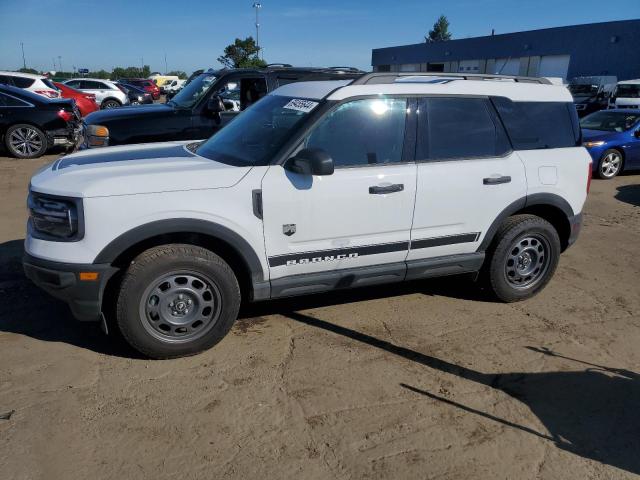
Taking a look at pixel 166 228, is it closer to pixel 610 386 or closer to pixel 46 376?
pixel 46 376

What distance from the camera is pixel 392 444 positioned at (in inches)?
111

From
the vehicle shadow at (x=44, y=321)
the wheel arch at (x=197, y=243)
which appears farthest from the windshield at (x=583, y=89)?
the vehicle shadow at (x=44, y=321)

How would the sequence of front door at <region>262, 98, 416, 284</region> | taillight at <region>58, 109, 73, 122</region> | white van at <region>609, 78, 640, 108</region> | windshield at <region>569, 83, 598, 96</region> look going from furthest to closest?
windshield at <region>569, 83, 598, 96</region>
white van at <region>609, 78, 640, 108</region>
taillight at <region>58, 109, 73, 122</region>
front door at <region>262, 98, 416, 284</region>

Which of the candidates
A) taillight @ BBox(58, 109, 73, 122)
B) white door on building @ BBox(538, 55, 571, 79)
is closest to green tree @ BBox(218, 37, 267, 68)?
white door on building @ BBox(538, 55, 571, 79)

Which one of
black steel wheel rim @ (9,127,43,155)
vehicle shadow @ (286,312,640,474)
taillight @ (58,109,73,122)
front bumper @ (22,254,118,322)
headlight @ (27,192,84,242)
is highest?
taillight @ (58,109,73,122)

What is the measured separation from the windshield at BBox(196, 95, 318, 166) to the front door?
181 millimetres

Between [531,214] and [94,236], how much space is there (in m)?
3.58

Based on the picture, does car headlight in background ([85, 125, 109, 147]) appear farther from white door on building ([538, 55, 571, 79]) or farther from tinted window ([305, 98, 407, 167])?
white door on building ([538, 55, 571, 79])

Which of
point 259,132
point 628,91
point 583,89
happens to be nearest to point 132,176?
point 259,132

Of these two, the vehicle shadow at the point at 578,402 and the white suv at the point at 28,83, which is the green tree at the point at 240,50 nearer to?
the white suv at the point at 28,83

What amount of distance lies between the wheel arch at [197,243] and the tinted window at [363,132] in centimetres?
87

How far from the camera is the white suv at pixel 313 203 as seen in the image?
334 centimetres

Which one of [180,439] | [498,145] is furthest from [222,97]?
[180,439]

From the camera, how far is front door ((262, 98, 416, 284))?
11.8 ft
